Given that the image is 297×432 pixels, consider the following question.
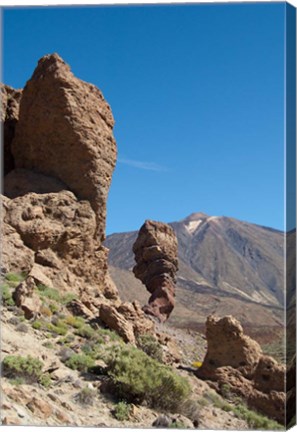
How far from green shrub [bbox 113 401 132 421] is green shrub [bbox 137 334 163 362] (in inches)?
134

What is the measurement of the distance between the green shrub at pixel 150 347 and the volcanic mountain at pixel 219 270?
36.6 metres

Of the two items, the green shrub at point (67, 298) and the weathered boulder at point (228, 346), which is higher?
the green shrub at point (67, 298)

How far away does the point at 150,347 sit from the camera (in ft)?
41.2

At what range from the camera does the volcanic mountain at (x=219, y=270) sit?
207ft

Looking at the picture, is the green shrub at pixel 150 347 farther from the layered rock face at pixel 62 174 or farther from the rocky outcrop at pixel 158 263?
the rocky outcrop at pixel 158 263

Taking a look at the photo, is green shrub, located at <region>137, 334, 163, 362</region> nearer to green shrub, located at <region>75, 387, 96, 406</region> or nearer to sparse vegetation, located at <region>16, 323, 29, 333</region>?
sparse vegetation, located at <region>16, 323, 29, 333</region>

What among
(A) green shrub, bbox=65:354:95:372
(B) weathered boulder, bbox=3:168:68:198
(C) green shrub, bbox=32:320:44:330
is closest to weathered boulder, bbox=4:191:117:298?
(B) weathered boulder, bbox=3:168:68:198

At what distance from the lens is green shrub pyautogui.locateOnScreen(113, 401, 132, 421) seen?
8445 mm

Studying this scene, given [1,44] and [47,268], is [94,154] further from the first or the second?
[1,44]

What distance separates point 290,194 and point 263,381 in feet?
11.9

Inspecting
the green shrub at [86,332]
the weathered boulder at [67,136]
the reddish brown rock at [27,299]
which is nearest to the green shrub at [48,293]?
the reddish brown rock at [27,299]

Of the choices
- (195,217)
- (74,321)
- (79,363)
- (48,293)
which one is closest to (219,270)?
(195,217)

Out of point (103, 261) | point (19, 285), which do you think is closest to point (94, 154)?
point (103, 261)

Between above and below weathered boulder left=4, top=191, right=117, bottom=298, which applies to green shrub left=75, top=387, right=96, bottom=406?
below
